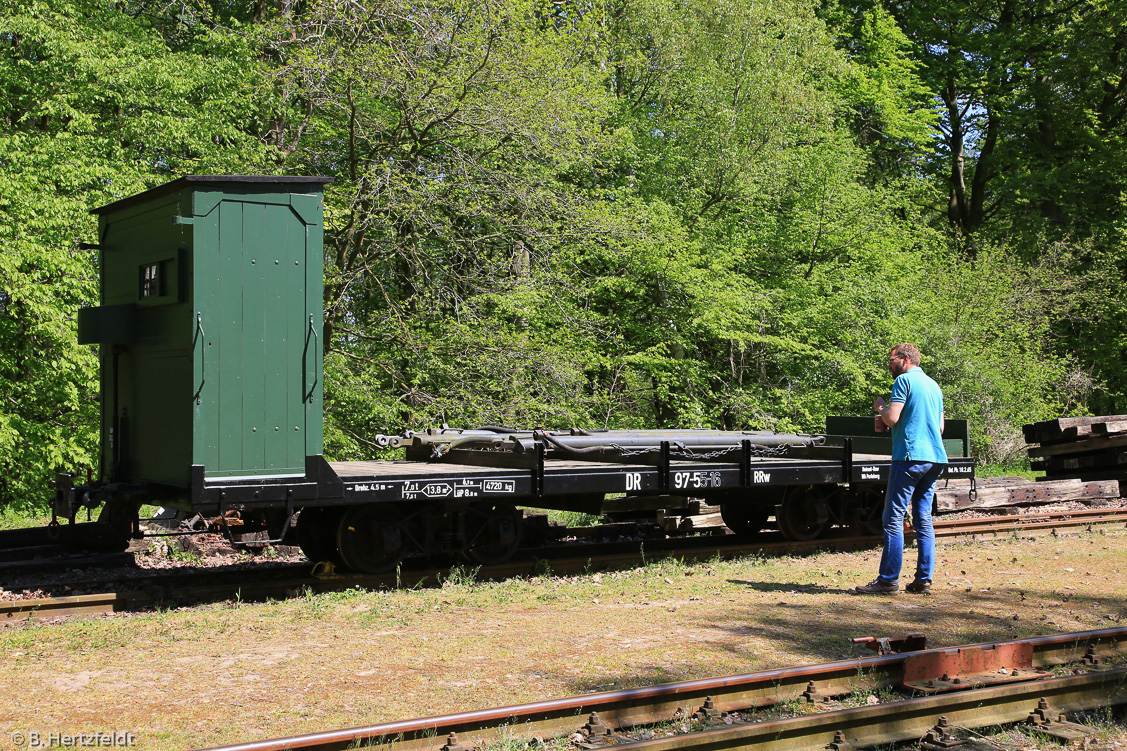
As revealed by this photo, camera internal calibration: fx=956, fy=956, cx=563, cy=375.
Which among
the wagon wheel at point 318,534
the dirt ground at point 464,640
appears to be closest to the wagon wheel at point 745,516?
the dirt ground at point 464,640

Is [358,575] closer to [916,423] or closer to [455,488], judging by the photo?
[455,488]

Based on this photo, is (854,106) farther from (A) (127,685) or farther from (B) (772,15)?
(A) (127,685)

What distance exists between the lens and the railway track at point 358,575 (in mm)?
7137

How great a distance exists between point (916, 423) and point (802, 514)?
3.11m

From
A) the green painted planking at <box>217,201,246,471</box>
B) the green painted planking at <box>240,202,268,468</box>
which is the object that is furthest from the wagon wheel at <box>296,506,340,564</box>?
the green painted planking at <box>217,201,246,471</box>

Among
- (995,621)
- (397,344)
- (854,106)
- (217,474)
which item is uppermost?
(854,106)

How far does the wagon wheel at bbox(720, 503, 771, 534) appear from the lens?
11.1 meters

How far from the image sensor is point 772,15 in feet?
73.2

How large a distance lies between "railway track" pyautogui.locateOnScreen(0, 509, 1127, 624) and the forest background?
632cm

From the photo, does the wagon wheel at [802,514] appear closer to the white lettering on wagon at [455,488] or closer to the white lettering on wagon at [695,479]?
the white lettering on wagon at [695,479]

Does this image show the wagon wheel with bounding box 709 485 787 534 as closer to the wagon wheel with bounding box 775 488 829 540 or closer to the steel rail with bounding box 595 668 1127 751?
the wagon wheel with bounding box 775 488 829 540

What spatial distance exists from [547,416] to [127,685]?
12.0 metres

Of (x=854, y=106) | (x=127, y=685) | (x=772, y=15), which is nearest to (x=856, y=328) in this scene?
(x=772, y=15)

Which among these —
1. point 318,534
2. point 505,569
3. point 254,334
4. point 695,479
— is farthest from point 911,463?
point 254,334
